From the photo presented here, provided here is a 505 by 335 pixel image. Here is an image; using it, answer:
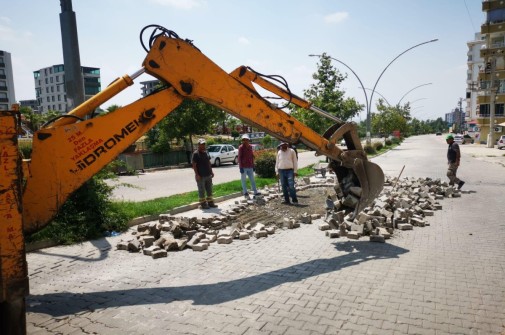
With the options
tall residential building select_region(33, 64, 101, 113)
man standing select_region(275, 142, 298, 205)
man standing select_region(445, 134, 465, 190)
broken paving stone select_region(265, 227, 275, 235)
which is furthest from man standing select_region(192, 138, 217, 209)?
tall residential building select_region(33, 64, 101, 113)

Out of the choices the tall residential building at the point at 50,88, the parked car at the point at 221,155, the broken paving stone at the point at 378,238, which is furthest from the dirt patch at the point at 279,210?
the tall residential building at the point at 50,88

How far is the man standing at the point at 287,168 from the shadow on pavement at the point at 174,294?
499 centimetres

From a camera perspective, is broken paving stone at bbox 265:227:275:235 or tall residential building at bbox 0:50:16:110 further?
tall residential building at bbox 0:50:16:110

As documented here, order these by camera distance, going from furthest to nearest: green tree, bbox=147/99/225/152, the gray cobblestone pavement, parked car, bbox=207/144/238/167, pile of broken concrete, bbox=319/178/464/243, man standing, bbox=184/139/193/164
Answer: man standing, bbox=184/139/193/164, parked car, bbox=207/144/238/167, green tree, bbox=147/99/225/152, pile of broken concrete, bbox=319/178/464/243, the gray cobblestone pavement

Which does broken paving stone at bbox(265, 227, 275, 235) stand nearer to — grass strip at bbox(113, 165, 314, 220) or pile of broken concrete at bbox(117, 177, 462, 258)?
pile of broken concrete at bbox(117, 177, 462, 258)

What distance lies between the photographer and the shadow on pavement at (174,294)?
14.4 feet

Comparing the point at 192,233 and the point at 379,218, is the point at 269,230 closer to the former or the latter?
the point at 192,233

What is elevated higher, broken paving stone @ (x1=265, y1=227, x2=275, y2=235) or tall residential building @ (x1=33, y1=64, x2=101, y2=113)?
tall residential building @ (x1=33, y1=64, x2=101, y2=113)

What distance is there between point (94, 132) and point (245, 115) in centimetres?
211

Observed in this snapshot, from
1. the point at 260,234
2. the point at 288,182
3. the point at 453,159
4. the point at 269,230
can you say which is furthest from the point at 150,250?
the point at 453,159

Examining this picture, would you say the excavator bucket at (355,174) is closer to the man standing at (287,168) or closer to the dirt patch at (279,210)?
the dirt patch at (279,210)

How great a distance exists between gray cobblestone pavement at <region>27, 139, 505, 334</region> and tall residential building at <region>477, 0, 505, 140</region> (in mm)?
51505

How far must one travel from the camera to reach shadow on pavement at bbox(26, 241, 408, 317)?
4.39 metres

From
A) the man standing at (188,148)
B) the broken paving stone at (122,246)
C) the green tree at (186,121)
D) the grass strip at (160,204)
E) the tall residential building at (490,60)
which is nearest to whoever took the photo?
the broken paving stone at (122,246)
